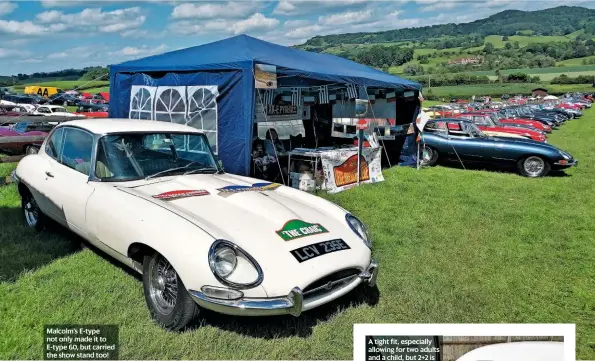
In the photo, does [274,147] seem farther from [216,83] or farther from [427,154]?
[427,154]

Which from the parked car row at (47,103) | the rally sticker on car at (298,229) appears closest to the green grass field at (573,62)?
the parked car row at (47,103)

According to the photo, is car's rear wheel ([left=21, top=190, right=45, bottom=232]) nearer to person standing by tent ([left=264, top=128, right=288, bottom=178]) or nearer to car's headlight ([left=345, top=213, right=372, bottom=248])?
car's headlight ([left=345, top=213, right=372, bottom=248])

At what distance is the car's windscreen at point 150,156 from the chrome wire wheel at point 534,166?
8387 millimetres

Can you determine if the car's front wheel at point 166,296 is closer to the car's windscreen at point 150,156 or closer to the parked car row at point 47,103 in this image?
the car's windscreen at point 150,156

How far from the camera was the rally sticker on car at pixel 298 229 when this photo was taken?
3.34 meters

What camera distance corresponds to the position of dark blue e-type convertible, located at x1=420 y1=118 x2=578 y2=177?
10352 mm

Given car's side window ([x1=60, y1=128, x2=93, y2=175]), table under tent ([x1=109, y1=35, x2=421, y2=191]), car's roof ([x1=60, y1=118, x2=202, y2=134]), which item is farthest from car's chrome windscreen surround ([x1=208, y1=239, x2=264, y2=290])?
table under tent ([x1=109, y1=35, x2=421, y2=191])

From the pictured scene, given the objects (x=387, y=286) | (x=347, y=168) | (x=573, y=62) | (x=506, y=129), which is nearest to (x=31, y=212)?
(x=387, y=286)

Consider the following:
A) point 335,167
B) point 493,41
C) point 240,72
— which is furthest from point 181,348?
point 493,41

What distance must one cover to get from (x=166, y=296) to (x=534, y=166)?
31.6 ft

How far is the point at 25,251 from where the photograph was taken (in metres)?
4.70

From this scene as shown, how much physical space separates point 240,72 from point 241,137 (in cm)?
100

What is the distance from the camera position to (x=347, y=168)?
8391mm

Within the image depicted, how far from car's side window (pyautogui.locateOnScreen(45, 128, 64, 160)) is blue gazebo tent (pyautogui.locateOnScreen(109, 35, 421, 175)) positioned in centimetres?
280
